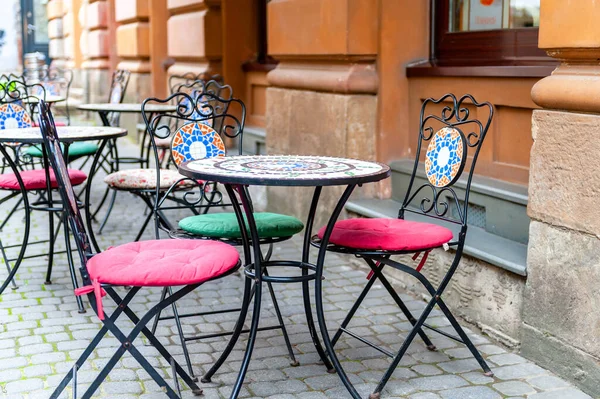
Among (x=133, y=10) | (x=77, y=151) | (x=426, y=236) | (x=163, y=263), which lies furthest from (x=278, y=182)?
(x=133, y=10)

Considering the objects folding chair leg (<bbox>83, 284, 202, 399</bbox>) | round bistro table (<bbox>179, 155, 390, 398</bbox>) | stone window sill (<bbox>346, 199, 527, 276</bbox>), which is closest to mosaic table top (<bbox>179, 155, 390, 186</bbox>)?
round bistro table (<bbox>179, 155, 390, 398</bbox>)

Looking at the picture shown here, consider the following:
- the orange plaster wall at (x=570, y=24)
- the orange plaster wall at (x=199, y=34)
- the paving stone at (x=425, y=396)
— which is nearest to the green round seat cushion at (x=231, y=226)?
the paving stone at (x=425, y=396)

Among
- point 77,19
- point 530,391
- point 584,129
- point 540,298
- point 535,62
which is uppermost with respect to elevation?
point 77,19

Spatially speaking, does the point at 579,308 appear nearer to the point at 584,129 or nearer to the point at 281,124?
the point at 584,129

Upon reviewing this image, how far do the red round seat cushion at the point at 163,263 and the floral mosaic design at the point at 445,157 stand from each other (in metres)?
1.11

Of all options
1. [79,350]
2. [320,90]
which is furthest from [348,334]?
[320,90]

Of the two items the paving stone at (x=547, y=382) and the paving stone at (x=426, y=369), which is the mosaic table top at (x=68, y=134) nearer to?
the paving stone at (x=426, y=369)

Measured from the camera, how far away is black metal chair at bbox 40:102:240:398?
3.07 metres

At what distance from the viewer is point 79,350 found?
403 cm

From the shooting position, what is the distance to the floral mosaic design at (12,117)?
616 cm

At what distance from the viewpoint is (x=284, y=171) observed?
353 cm

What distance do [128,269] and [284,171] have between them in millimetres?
799

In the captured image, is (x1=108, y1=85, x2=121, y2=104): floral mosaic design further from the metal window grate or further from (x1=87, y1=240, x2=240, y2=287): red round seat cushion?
(x1=87, y1=240, x2=240, y2=287): red round seat cushion

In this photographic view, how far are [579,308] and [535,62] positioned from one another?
1.66m
